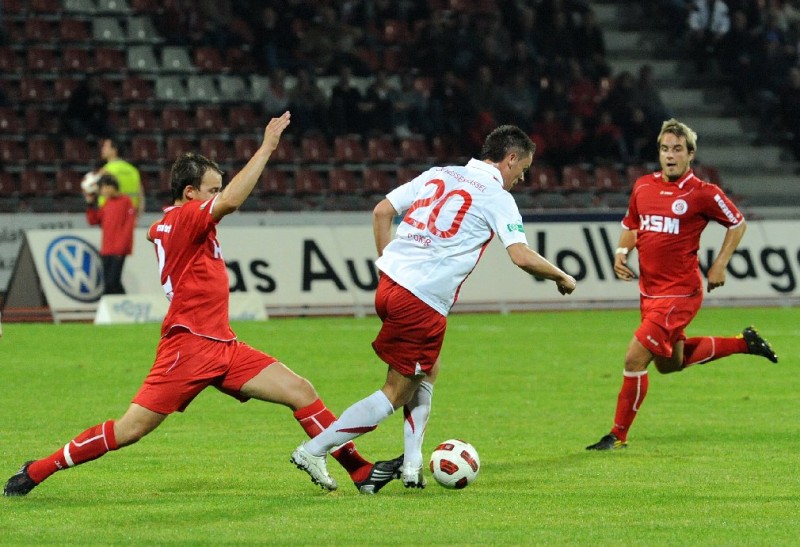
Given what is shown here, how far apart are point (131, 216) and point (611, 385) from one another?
336 inches

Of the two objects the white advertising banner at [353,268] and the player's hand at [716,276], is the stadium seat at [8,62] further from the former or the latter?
the player's hand at [716,276]

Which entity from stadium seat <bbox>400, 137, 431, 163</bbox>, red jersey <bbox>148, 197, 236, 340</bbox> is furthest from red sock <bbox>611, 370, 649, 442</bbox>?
stadium seat <bbox>400, 137, 431, 163</bbox>

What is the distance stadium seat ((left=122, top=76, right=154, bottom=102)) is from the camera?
1021 inches

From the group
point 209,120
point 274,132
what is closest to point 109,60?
point 209,120

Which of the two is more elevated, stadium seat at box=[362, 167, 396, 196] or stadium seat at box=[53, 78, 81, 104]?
stadium seat at box=[53, 78, 81, 104]

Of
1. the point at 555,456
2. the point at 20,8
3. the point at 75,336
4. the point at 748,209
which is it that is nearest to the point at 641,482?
the point at 555,456

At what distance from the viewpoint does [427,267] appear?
7.61 m

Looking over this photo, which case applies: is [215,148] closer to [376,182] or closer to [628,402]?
[376,182]

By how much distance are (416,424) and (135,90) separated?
19.2 meters

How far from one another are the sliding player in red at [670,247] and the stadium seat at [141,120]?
1620 centimetres

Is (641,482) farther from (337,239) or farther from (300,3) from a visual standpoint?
(300,3)

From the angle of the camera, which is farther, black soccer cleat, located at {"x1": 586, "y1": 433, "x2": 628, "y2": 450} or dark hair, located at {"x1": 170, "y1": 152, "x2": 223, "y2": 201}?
black soccer cleat, located at {"x1": 586, "y1": 433, "x2": 628, "y2": 450}

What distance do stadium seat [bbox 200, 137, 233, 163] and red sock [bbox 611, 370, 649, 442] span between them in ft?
52.0

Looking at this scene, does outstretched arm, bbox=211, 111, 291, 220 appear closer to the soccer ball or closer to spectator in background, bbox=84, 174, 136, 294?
the soccer ball
